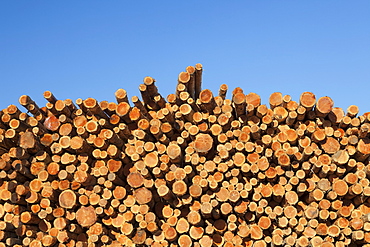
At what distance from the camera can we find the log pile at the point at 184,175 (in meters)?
4.38

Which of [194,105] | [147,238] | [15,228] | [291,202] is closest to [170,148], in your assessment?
[194,105]

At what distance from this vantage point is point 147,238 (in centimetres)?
439

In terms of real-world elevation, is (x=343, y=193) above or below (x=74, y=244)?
above

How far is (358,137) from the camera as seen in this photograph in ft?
15.3

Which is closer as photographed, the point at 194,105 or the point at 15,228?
the point at 15,228

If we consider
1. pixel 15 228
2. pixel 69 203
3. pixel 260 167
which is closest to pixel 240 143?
pixel 260 167

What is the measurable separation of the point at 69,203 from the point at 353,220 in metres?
3.24

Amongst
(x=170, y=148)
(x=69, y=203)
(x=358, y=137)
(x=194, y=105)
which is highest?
(x=358, y=137)

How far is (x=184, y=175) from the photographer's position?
14.3 ft

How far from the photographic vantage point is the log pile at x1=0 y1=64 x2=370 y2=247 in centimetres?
438

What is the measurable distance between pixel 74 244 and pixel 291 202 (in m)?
2.54

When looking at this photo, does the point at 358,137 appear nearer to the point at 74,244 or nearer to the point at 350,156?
the point at 350,156

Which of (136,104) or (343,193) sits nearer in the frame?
(343,193)

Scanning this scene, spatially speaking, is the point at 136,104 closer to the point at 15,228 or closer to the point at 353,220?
the point at 15,228
